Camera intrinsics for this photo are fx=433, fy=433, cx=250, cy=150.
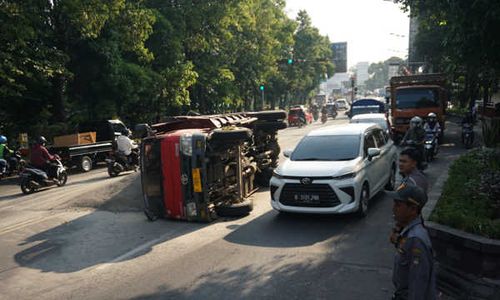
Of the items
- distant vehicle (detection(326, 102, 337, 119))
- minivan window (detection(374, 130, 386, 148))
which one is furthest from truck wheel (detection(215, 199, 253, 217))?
distant vehicle (detection(326, 102, 337, 119))

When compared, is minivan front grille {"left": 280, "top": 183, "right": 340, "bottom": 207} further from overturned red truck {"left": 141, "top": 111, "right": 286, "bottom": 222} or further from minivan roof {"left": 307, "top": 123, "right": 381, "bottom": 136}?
minivan roof {"left": 307, "top": 123, "right": 381, "bottom": 136}

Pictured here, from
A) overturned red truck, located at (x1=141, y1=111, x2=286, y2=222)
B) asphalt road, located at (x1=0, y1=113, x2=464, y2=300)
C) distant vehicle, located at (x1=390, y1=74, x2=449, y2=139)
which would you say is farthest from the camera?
distant vehicle, located at (x1=390, y1=74, x2=449, y2=139)

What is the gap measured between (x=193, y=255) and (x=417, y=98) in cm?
1660

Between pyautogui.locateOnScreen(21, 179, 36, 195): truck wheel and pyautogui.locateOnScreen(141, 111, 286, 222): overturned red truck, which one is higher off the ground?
pyautogui.locateOnScreen(141, 111, 286, 222): overturned red truck

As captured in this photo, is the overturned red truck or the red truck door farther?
the red truck door

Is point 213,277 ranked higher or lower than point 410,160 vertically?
lower

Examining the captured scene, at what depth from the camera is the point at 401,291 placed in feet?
10.9

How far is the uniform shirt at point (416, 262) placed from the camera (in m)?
3.01

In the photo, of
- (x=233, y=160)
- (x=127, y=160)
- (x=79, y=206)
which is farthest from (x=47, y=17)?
(x=233, y=160)

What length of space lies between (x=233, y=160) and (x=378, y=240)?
4.05 meters

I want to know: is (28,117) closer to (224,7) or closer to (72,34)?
(72,34)

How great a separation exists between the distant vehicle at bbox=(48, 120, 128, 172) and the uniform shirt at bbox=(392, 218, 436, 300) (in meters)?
16.7

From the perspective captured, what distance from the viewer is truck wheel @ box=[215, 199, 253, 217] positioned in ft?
30.1

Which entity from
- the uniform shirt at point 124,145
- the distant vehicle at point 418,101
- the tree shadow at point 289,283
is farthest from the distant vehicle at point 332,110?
the tree shadow at point 289,283
